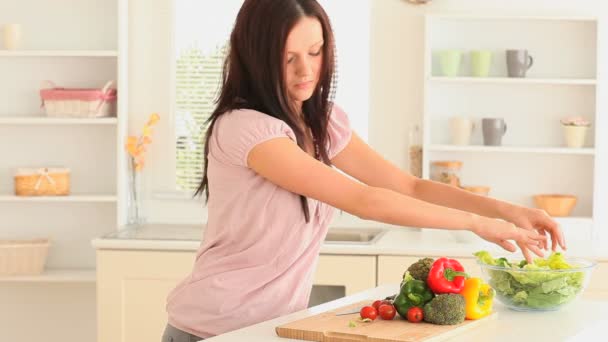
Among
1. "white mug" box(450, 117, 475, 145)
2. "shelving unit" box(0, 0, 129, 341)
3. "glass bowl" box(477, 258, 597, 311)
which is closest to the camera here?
"glass bowl" box(477, 258, 597, 311)

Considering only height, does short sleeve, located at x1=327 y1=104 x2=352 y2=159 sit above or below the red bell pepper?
above

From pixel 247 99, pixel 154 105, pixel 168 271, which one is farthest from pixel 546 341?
pixel 154 105

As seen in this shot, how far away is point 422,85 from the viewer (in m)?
4.47

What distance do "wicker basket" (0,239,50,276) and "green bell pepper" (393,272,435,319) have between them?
2506 millimetres

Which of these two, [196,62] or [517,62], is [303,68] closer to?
[517,62]

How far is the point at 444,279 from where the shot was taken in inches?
90.2

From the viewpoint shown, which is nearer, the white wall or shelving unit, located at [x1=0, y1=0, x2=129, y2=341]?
the white wall

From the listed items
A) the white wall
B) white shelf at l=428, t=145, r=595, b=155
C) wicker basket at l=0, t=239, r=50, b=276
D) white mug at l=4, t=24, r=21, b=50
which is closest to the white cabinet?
wicker basket at l=0, t=239, r=50, b=276

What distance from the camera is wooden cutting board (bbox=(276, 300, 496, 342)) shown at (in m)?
2.11

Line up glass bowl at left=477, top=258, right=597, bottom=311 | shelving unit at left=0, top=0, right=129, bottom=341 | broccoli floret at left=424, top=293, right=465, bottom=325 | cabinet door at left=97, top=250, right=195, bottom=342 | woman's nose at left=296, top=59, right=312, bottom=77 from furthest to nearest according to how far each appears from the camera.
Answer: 1. shelving unit at left=0, top=0, right=129, bottom=341
2. cabinet door at left=97, top=250, right=195, bottom=342
3. glass bowl at left=477, top=258, right=597, bottom=311
4. woman's nose at left=296, top=59, right=312, bottom=77
5. broccoli floret at left=424, top=293, right=465, bottom=325

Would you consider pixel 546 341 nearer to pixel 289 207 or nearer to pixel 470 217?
pixel 470 217

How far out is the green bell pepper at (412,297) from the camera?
227 cm

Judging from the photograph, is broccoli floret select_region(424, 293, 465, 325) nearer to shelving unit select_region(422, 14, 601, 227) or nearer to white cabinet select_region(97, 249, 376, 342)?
white cabinet select_region(97, 249, 376, 342)

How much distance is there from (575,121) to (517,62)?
34cm
